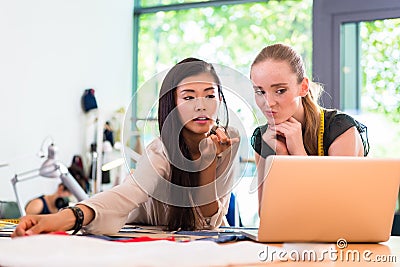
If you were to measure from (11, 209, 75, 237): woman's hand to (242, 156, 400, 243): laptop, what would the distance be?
1.20ft

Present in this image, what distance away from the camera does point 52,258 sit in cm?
88

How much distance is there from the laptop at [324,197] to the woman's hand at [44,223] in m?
0.37

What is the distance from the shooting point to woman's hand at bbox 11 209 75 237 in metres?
1.22

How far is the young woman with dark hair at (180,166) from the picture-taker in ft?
4.26

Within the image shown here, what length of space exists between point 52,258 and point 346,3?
3604 millimetres

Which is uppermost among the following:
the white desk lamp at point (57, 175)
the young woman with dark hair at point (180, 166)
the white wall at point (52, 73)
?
the white wall at point (52, 73)

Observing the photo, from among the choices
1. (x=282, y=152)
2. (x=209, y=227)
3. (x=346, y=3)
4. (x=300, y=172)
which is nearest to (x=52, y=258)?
(x=300, y=172)

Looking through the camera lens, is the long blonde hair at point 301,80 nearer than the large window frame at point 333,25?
Yes

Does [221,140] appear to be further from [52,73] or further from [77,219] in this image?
[52,73]

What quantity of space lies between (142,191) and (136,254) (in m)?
0.57

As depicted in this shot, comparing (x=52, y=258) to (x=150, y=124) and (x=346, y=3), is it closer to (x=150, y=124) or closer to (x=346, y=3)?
(x=150, y=124)

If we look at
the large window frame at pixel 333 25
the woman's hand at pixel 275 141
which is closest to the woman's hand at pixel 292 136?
the woman's hand at pixel 275 141

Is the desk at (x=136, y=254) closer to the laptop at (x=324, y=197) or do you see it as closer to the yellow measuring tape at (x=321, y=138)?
the laptop at (x=324, y=197)

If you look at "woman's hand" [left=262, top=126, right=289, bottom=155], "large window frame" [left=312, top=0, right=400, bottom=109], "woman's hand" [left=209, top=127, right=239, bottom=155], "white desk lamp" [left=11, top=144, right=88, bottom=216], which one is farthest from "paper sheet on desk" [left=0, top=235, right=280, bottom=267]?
"large window frame" [left=312, top=0, right=400, bottom=109]
